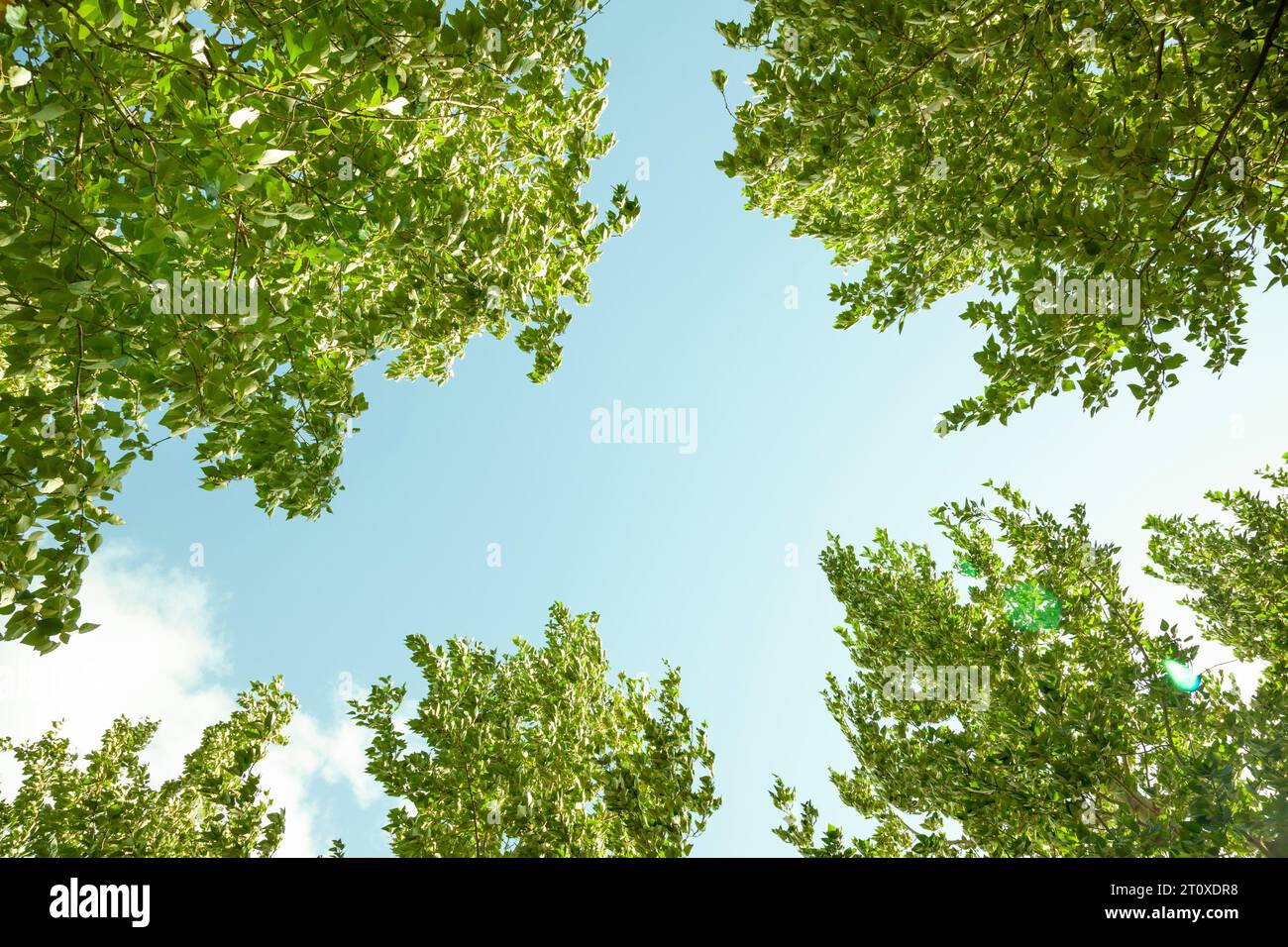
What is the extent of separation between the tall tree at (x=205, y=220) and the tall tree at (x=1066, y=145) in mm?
2142

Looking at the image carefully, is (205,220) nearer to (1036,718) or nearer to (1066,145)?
(1066,145)

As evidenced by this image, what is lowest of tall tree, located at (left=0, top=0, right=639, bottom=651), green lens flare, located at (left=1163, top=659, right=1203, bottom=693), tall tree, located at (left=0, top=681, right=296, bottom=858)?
tall tree, located at (left=0, top=681, right=296, bottom=858)

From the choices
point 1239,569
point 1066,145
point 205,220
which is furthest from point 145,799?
point 1239,569

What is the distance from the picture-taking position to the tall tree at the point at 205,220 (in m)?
2.99

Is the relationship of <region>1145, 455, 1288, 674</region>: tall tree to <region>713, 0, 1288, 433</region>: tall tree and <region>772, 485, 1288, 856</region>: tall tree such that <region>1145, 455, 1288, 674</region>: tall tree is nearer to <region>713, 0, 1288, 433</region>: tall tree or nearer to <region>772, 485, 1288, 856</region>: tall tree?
<region>772, 485, 1288, 856</region>: tall tree

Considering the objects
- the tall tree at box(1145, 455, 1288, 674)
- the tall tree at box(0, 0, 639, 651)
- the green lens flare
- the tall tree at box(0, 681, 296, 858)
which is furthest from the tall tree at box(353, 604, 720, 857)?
the tall tree at box(1145, 455, 1288, 674)

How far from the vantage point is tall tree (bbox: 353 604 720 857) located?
721 cm

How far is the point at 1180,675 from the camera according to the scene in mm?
9016

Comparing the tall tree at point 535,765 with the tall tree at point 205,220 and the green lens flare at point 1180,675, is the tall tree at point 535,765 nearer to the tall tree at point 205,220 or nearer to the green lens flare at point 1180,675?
the tall tree at point 205,220

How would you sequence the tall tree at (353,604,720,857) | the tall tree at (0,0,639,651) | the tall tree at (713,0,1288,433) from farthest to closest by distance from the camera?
the tall tree at (353,604,720,857) → the tall tree at (713,0,1288,433) → the tall tree at (0,0,639,651)

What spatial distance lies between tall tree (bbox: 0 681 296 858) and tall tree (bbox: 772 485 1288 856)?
25.1 feet

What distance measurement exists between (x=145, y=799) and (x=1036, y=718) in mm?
18750

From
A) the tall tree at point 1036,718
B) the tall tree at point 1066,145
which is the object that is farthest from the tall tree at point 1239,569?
the tall tree at point 1066,145
